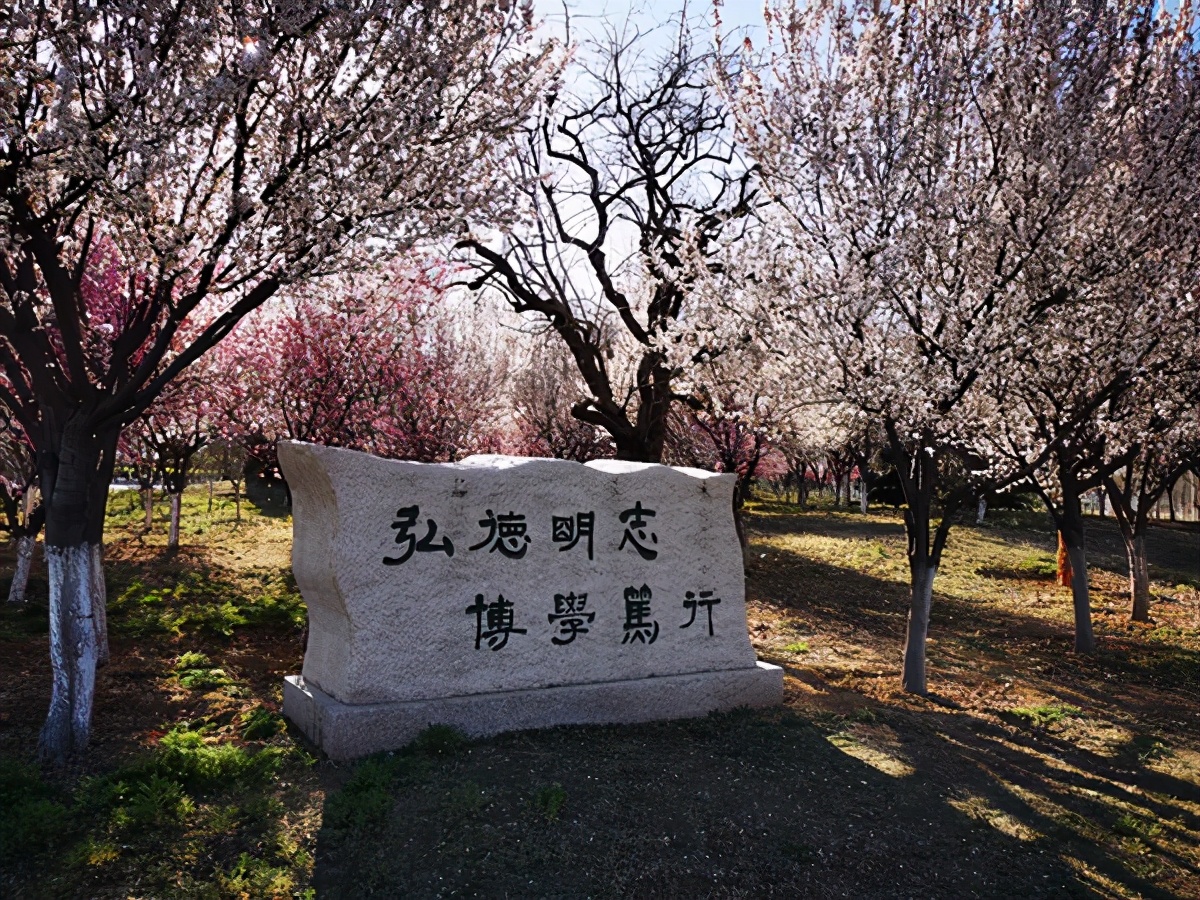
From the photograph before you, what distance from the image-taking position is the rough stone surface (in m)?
6.13

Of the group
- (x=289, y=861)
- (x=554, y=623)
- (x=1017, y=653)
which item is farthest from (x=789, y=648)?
(x=289, y=861)

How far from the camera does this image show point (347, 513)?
6.34 m

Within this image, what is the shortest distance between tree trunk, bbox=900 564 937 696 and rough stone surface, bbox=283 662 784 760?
6.19 feet

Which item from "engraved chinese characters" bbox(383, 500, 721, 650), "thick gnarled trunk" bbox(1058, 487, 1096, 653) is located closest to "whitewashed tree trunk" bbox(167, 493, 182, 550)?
"engraved chinese characters" bbox(383, 500, 721, 650)

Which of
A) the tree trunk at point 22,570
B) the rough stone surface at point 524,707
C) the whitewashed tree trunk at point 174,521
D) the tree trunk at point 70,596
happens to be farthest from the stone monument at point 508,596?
the whitewashed tree trunk at point 174,521

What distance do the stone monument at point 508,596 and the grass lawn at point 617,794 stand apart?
31 centimetres

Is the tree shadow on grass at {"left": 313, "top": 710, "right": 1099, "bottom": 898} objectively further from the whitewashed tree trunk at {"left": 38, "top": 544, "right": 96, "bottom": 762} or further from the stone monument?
the whitewashed tree trunk at {"left": 38, "top": 544, "right": 96, "bottom": 762}

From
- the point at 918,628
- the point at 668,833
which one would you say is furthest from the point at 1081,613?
the point at 668,833

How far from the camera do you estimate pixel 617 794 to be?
564 cm

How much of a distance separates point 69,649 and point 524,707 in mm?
3236

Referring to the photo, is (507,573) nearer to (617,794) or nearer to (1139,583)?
(617,794)

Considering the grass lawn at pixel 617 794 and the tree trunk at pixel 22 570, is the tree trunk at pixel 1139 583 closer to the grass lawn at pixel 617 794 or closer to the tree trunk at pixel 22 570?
the grass lawn at pixel 617 794

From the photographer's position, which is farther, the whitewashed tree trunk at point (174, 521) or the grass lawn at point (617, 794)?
the whitewashed tree trunk at point (174, 521)

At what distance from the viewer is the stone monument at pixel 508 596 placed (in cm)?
633
